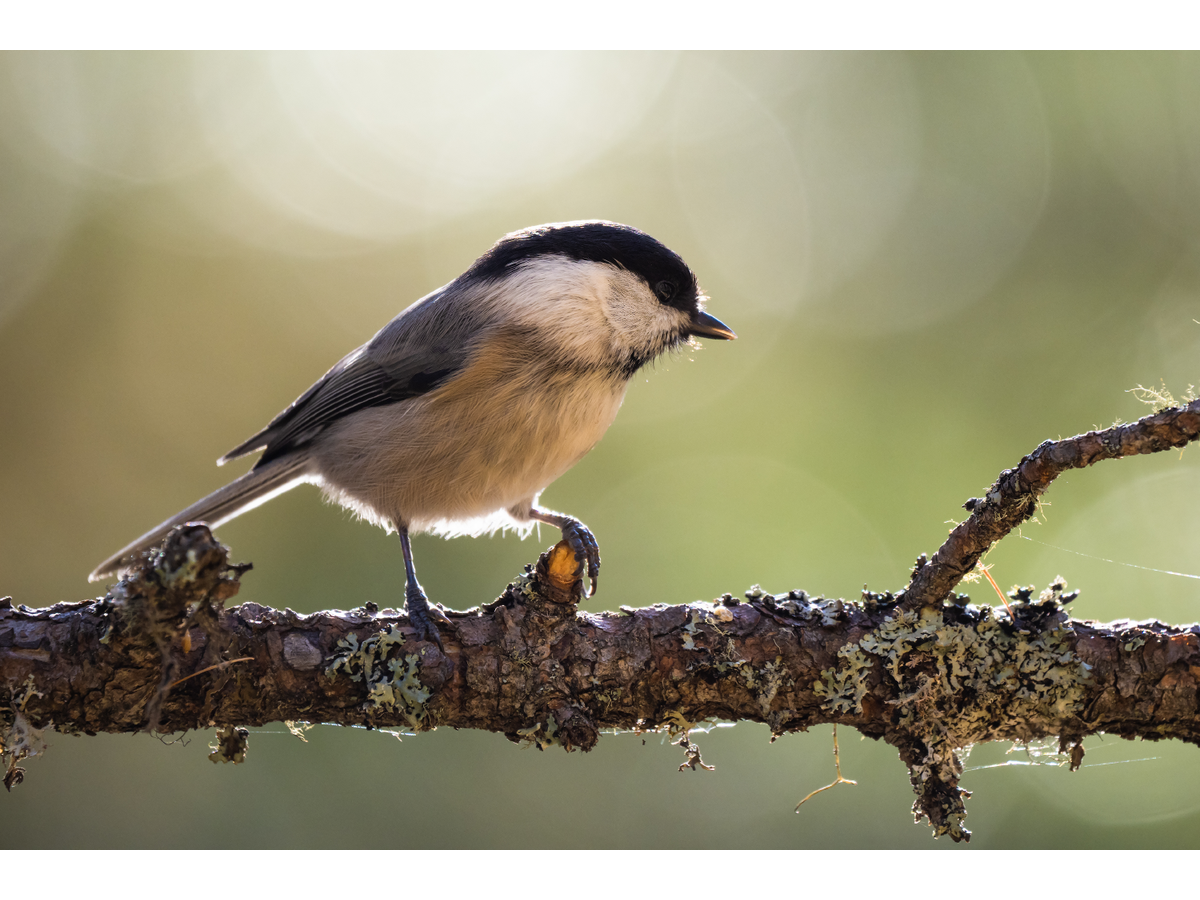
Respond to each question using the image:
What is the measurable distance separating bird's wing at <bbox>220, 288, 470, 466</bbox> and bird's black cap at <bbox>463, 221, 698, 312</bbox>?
21 cm

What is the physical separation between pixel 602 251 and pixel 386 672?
127cm

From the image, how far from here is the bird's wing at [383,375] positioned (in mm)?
2363

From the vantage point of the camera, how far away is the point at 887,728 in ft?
5.56

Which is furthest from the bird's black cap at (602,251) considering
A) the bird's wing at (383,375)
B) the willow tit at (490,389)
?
the bird's wing at (383,375)

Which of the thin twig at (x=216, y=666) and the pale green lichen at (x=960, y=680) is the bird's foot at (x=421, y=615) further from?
the pale green lichen at (x=960, y=680)

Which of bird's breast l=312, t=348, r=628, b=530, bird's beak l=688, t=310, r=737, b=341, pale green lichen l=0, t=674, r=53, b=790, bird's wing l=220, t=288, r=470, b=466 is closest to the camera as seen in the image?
pale green lichen l=0, t=674, r=53, b=790

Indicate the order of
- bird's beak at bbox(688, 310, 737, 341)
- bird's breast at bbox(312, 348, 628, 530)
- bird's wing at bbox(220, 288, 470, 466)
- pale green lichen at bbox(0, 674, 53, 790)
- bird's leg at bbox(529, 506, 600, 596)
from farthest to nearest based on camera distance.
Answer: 1. bird's beak at bbox(688, 310, 737, 341)
2. bird's wing at bbox(220, 288, 470, 466)
3. bird's breast at bbox(312, 348, 628, 530)
4. bird's leg at bbox(529, 506, 600, 596)
5. pale green lichen at bbox(0, 674, 53, 790)

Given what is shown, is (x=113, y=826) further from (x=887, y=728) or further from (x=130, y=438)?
(x=887, y=728)

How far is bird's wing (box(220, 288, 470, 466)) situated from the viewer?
2363mm

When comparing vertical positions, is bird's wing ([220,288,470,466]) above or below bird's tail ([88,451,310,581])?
above

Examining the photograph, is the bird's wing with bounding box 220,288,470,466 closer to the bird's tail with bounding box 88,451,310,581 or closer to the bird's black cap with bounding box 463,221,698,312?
the bird's tail with bounding box 88,451,310,581

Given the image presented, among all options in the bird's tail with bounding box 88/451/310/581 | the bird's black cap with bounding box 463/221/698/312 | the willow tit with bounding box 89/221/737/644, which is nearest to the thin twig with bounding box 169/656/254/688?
the willow tit with bounding box 89/221/737/644

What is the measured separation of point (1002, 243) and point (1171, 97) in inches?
35.9

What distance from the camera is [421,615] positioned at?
6.09ft
